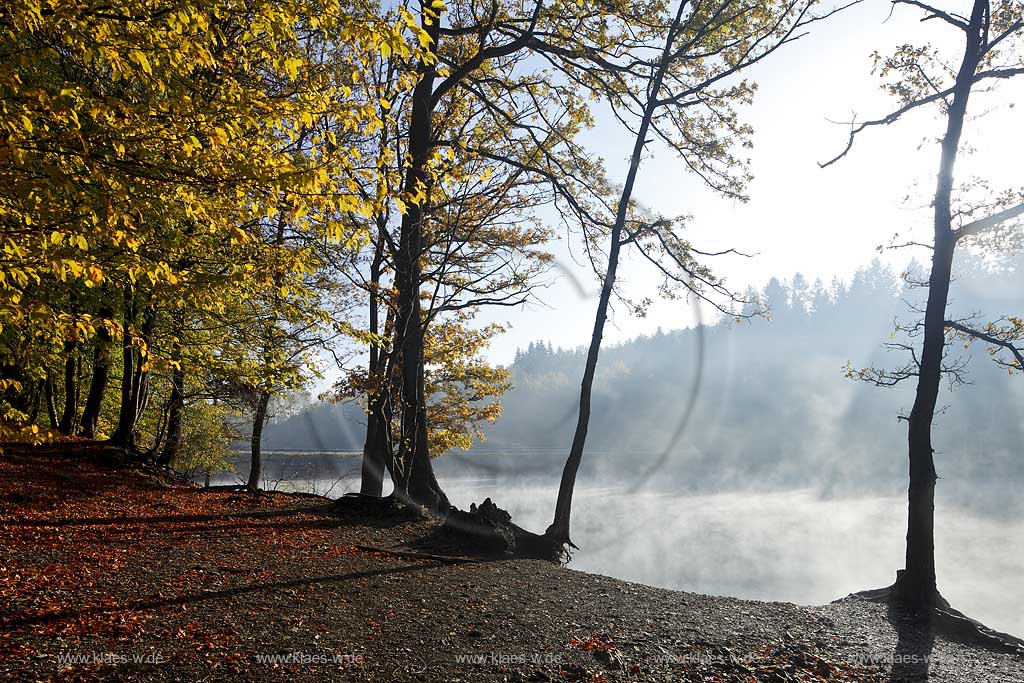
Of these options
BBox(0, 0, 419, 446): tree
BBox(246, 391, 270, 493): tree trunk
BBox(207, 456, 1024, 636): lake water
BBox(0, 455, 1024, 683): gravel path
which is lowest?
BBox(207, 456, 1024, 636): lake water

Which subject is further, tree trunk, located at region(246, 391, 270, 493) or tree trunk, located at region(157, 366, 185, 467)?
tree trunk, located at region(246, 391, 270, 493)

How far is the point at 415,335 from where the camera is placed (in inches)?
489

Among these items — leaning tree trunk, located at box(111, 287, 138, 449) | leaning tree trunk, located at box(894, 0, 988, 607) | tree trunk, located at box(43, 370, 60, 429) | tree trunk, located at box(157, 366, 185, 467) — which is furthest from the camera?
tree trunk, located at box(43, 370, 60, 429)

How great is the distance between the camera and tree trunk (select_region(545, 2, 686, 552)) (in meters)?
10.7

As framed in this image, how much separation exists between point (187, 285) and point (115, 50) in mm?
Result: 4461

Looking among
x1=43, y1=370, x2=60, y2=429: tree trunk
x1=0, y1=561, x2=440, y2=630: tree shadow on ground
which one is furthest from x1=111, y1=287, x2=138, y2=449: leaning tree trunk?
x1=0, y1=561, x2=440, y2=630: tree shadow on ground

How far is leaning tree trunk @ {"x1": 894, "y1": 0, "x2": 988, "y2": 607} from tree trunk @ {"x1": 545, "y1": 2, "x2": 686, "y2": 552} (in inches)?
187

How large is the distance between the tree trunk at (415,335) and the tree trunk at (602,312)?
267 centimetres

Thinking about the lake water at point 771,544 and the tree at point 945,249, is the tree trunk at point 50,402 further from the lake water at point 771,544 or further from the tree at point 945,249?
the tree at point 945,249

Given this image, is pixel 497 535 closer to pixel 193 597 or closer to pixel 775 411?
pixel 193 597

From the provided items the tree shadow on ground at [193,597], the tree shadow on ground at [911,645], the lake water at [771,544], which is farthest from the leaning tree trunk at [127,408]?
the tree shadow on ground at [911,645]

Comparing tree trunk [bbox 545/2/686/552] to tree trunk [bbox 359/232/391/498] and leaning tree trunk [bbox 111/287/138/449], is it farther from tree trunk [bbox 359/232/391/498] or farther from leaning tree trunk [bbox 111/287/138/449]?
leaning tree trunk [bbox 111/287/138/449]

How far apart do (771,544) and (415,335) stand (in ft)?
87.4

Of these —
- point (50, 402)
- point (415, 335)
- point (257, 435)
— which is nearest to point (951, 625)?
point (415, 335)
